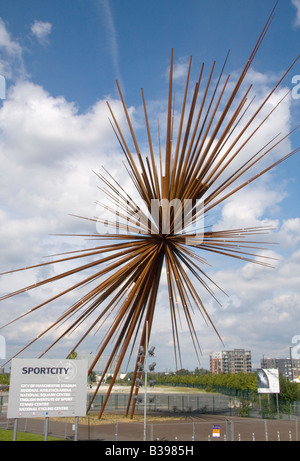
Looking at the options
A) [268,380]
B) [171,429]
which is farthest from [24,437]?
[268,380]

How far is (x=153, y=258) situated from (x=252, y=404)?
2628 cm

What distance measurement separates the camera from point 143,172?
357 inches

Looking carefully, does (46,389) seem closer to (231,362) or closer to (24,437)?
(24,437)

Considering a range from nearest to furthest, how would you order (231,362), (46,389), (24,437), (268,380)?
(46,389) < (24,437) < (268,380) < (231,362)

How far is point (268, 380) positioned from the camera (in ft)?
92.6

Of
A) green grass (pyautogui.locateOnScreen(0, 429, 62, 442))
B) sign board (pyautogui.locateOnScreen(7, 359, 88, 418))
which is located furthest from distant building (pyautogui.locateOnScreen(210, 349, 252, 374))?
sign board (pyautogui.locateOnScreen(7, 359, 88, 418))

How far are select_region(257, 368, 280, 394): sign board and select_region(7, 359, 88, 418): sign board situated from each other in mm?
18558

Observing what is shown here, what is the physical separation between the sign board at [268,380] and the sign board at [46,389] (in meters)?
18.6

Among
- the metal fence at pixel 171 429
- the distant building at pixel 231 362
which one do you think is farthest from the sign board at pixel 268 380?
the distant building at pixel 231 362

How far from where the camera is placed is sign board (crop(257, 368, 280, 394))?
28016 millimetres

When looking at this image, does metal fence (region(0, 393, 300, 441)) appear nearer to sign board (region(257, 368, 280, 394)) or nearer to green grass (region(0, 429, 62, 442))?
green grass (region(0, 429, 62, 442))

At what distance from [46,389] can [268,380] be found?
19.7 m
